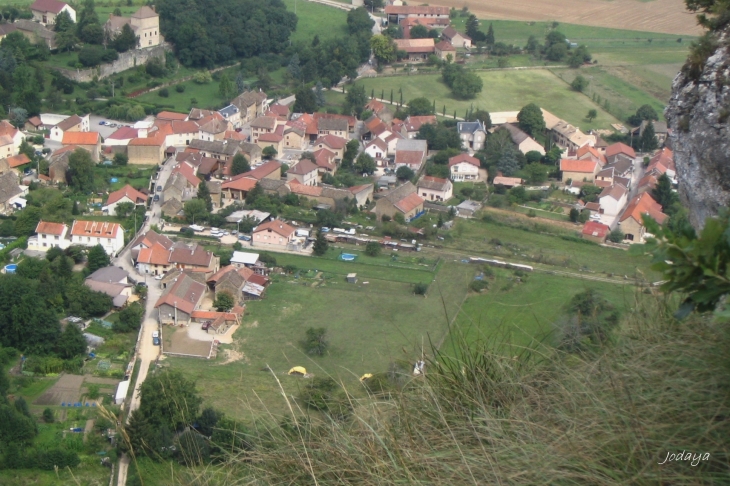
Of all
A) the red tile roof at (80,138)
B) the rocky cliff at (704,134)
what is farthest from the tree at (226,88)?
the rocky cliff at (704,134)

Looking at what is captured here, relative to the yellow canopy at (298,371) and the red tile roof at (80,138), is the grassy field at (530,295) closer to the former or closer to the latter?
the yellow canopy at (298,371)

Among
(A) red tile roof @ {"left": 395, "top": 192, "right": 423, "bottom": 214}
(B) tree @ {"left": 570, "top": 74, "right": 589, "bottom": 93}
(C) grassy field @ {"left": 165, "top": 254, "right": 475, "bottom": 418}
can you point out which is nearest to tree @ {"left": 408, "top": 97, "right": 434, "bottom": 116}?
(B) tree @ {"left": 570, "top": 74, "right": 589, "bottom": 93}

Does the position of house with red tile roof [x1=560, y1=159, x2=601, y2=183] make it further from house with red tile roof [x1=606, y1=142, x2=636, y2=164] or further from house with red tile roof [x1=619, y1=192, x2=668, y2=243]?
house with red tile roof [x1=619, y1=192, x2=668, y2=243]

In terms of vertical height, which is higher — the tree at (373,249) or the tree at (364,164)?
the tree at (364,164)

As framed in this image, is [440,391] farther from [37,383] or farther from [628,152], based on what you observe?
[628,152]

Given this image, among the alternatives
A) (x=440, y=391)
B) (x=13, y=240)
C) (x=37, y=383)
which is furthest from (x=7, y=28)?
(x=440, y=391)

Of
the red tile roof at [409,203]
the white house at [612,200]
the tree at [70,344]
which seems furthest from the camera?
the white house at [612,200]
